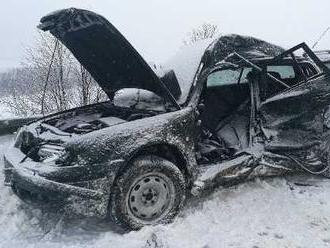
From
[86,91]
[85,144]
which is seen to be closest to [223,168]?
[85,144]

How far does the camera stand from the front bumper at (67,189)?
13.9 ft

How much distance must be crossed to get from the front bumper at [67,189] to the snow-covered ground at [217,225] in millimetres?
402

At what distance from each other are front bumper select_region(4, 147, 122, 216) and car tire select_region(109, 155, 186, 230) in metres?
0.15

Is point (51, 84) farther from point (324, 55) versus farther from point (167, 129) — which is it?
point (167, 129)

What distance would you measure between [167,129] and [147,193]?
2.29ft

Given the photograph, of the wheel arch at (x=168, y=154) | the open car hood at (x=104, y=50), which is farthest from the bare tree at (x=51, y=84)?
A: the wheel arch at (x=168, y=154)

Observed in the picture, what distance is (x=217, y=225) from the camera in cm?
478

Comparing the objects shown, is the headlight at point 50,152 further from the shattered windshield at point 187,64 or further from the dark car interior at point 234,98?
the dark car interior at point 234,98

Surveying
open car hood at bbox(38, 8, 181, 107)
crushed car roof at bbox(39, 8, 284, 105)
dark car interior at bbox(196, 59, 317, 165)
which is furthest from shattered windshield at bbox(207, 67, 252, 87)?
open car hood at bbox(38, 8, 181, 107)

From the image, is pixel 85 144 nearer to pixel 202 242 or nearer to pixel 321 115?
pixel 202 242

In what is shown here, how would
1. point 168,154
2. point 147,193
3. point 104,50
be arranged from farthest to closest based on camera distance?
point 104,50 < point 168,154 < point 147,193

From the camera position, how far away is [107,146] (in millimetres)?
4344

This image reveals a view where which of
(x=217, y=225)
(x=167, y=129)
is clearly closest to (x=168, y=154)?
(x=167, y=129)

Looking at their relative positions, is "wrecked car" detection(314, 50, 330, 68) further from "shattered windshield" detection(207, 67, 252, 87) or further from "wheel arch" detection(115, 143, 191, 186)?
"wheel arch" detection(115, 143, 191, 186)
